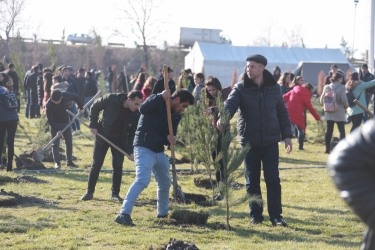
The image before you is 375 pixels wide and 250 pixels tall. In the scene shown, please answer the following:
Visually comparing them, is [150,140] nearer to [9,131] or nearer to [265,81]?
[265,81]

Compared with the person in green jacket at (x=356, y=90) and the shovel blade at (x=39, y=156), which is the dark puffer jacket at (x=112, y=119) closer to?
the shovel blade at (x=39, y=156)

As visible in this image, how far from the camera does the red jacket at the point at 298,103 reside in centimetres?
1594

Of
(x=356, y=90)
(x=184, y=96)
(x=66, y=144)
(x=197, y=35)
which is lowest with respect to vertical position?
(x=66, y=144)

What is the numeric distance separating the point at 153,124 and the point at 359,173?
5.88 m

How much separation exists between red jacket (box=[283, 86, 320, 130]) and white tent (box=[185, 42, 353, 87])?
21954mm

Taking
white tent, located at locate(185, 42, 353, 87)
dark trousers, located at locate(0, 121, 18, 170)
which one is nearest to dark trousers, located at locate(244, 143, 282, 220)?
dark trousers, located at locate(0, 121, 18, 170)

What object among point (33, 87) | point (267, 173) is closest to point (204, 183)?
point (267, 173)

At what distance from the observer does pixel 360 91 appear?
14617 mm

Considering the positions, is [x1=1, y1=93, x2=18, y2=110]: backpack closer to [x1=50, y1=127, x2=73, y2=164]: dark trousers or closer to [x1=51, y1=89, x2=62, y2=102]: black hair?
[x1=51, y1=89, x2=62, y2=102]: black hair

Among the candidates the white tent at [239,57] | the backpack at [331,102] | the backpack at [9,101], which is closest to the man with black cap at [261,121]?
the backpack at [9,101]

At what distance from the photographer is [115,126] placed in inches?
368

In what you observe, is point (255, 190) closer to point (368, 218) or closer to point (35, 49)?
point (368, 218)

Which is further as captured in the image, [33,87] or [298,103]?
[33,87]

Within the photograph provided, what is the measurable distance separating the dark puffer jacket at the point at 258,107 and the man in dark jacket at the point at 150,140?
578 millimetres
